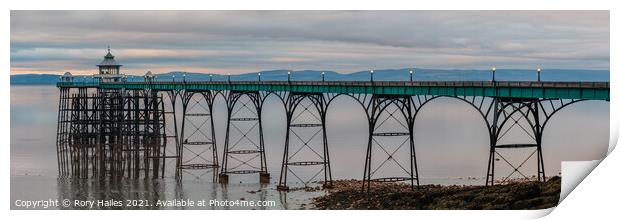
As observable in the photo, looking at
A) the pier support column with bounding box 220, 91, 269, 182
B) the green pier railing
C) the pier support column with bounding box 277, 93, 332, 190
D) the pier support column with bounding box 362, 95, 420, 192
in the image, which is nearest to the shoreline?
the pier support column with bounding box 362, 95, 420, 192

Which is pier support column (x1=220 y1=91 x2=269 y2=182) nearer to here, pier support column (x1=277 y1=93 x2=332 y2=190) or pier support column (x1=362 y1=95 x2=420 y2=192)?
pier support column (x1=277 y1=93 x2=332 y2=190)

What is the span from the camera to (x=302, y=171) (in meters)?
79.1

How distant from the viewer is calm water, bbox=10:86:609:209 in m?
62.3

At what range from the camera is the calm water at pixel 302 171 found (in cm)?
6231

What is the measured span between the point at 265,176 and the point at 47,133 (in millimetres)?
67528

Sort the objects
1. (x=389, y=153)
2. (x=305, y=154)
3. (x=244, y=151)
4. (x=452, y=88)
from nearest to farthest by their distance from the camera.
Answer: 1. (x=452, y=88)
2. (x=244, y=151)
3. (x=305, y=154)
4. (x=389, y=153)

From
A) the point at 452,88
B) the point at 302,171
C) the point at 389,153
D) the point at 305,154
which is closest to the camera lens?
the point at 452,88

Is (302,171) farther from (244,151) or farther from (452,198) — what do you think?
(452,198)

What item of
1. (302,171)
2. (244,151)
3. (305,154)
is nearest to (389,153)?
(305,154)

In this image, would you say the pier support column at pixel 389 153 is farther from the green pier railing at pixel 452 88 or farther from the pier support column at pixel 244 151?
the pier support column at pixel 244 151

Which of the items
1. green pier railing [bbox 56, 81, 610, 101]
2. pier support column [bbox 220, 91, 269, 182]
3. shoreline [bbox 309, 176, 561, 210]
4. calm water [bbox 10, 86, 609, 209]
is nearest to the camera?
shoreline [bbox 309, 176, 561, 210]

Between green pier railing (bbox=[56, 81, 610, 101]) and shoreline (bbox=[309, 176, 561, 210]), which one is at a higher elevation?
green pier railing (bbox=[56, 81, 610, 101])

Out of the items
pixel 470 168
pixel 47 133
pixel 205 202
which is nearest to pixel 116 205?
pixel 205 202

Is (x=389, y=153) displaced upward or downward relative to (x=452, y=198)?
downward
